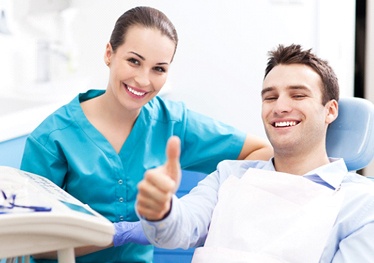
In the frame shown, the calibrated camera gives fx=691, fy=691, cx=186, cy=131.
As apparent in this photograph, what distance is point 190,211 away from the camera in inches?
60.0

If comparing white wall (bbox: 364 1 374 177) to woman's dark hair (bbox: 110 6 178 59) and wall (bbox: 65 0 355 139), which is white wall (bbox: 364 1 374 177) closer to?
wall (bbox: 65 0 355 139)

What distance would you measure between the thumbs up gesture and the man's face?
0.52 metres

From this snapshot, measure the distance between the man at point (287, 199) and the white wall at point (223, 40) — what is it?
1.18 meters

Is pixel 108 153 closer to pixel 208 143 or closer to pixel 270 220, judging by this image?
pixel 208 143

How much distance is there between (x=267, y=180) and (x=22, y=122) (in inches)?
33.2

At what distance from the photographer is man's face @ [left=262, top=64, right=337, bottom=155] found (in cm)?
159

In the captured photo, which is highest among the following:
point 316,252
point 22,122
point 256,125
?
point 22,122

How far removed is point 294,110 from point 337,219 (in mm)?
274

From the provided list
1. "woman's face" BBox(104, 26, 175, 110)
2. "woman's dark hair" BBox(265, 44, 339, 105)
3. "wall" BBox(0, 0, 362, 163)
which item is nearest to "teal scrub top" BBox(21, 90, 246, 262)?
"woman's face" BBox(104, 26, 175, 110)

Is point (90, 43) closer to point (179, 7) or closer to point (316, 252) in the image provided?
point (179, 7)

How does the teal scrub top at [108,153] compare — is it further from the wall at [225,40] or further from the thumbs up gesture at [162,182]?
the wall at [225,40]

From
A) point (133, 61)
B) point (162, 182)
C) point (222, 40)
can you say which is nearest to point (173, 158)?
point (162, 182)

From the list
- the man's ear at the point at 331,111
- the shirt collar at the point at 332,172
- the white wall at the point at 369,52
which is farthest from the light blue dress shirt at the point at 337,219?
the white wall at the point at 369,52

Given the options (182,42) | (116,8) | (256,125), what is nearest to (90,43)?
(116,8)
